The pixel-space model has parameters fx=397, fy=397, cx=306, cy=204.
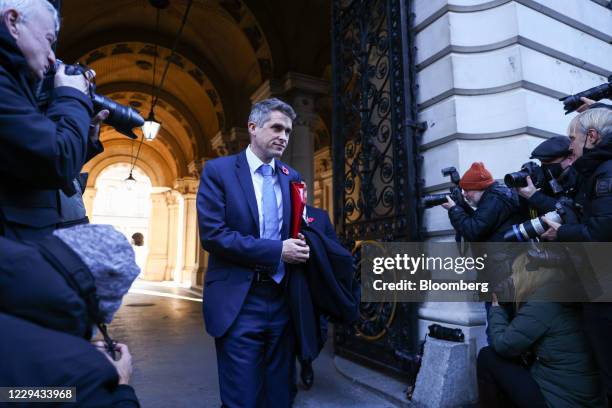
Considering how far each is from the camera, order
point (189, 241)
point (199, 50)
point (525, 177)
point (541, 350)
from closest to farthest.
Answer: point (541, 350) → point (525, 177) → point (199, 50) → point (189, 241)

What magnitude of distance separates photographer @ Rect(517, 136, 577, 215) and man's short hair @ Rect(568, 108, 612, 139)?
252 mm

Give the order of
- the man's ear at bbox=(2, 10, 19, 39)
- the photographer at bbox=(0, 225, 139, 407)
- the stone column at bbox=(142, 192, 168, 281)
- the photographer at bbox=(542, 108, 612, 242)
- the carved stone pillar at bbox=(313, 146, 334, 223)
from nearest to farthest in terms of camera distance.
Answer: the photographer at bbox=(0, 225, 139, 407) < the man's ear at bbox=(2, 10, 19, 39) < the photographer at bbox=(542, 108, 612, 242) < the carved stone pillar at bbox=(313, 146, 334, 223) < the stone column at bbox=(142, 192, 168, 281)

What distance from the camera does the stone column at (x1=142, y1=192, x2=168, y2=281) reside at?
2266 centimetres

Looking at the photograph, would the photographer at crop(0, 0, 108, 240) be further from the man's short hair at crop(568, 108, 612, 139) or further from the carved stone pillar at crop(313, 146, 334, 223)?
the carved stone pillar at crop(313, 146, 334, 223)

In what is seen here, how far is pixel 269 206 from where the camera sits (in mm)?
2240

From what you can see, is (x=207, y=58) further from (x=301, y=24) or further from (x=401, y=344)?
(x=401, y=344)

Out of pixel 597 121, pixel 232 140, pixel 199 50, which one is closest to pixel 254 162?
pixel 597 121

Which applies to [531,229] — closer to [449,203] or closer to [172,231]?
[449,203]

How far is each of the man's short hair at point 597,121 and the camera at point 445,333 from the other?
1723 millimetres

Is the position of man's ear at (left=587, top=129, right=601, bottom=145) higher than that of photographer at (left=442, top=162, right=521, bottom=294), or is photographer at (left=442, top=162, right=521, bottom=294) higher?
man's ear at (left=587, top=129, right=601, bottom=145)

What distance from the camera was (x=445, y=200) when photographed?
10.5 ft

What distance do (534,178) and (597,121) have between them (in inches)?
22.1

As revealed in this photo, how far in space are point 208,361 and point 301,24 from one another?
7.57m

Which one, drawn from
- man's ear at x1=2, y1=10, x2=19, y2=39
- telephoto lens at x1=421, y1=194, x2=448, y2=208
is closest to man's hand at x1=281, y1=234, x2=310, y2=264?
man's ear at x1=2, y1=10, x2=19, y2=39
